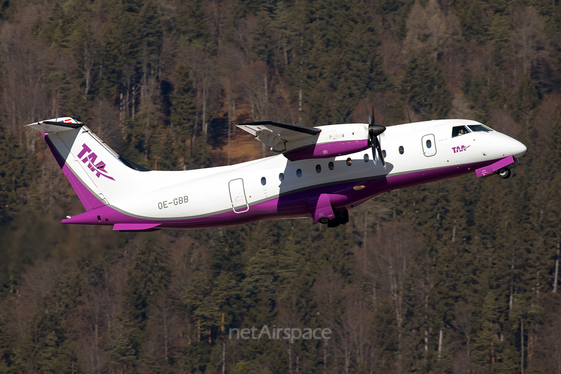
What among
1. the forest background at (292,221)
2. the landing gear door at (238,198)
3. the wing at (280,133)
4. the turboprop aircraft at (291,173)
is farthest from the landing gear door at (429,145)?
the forest background at (292,221)

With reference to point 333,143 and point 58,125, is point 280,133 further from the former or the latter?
point 58,125

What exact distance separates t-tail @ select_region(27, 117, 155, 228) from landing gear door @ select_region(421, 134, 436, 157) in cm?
1190

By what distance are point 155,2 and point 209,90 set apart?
2446cm

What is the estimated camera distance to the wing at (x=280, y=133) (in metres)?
32.4

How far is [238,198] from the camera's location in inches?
1390

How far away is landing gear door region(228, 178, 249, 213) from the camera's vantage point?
116 feet

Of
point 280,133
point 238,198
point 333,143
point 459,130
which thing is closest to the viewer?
point 333,143

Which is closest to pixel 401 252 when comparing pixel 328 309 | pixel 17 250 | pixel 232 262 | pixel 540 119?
pixel 328 309

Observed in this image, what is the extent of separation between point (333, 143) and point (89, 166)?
11237 millimetres

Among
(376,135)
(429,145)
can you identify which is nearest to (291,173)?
(376,135)

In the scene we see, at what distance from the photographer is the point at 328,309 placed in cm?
9119

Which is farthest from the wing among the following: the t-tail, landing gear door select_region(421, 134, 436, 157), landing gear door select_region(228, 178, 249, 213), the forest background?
the forest background

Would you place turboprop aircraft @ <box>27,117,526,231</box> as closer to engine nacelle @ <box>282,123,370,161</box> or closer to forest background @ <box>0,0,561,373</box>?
engine nacelle @ <box>282,123,370,161</box>

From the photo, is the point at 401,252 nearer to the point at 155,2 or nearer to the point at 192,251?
the point at 192,251
